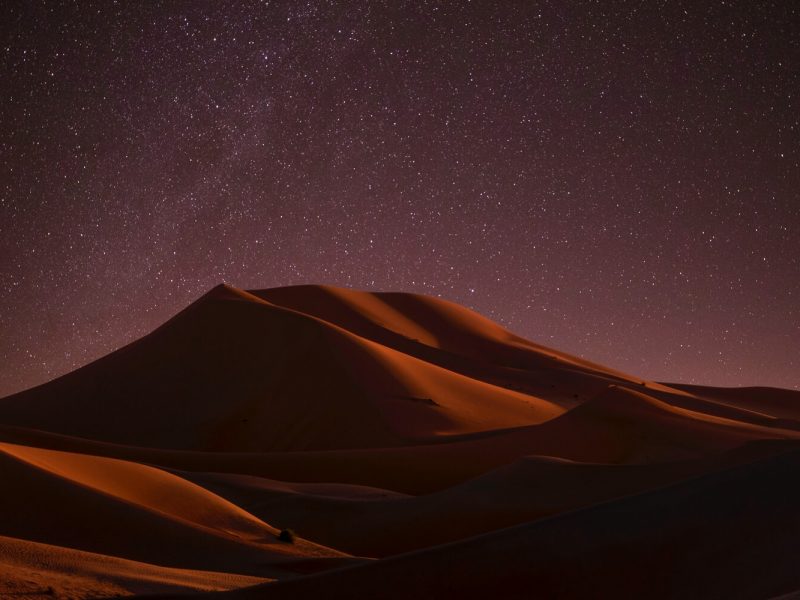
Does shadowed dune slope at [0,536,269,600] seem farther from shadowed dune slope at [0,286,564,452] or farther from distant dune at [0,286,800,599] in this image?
shadowed dune slope at [0,286,564,452]

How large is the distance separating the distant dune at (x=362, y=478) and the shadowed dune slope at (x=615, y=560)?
0.03 metres

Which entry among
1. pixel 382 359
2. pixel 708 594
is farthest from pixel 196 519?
pixel 382 359

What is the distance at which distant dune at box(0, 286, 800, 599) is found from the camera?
919 cm

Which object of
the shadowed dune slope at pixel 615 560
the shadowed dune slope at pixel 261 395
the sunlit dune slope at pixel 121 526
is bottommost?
the sunlit dune slope at pixel 121 526

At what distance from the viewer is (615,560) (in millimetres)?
9430

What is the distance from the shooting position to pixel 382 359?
144ft

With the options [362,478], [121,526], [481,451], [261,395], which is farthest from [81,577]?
[261,395]

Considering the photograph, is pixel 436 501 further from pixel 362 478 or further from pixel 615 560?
pixel 615 560

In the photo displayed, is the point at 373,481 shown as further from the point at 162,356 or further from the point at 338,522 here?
the point at 162,356

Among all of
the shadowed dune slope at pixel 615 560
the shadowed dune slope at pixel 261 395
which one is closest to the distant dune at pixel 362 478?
the shadowed dune slope at pixel 615 560

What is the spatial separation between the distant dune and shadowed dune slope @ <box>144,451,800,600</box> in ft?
0.08

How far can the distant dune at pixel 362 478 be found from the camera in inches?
362

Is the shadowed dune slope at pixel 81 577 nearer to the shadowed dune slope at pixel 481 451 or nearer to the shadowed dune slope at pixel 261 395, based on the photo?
the shadowed dune slope at pixel 481 451

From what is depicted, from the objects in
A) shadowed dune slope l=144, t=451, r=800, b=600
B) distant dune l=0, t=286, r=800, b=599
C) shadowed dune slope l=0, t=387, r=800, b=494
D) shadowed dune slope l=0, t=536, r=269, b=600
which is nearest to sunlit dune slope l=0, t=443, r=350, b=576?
distant dune l=0, t=286, r=800, b=599
